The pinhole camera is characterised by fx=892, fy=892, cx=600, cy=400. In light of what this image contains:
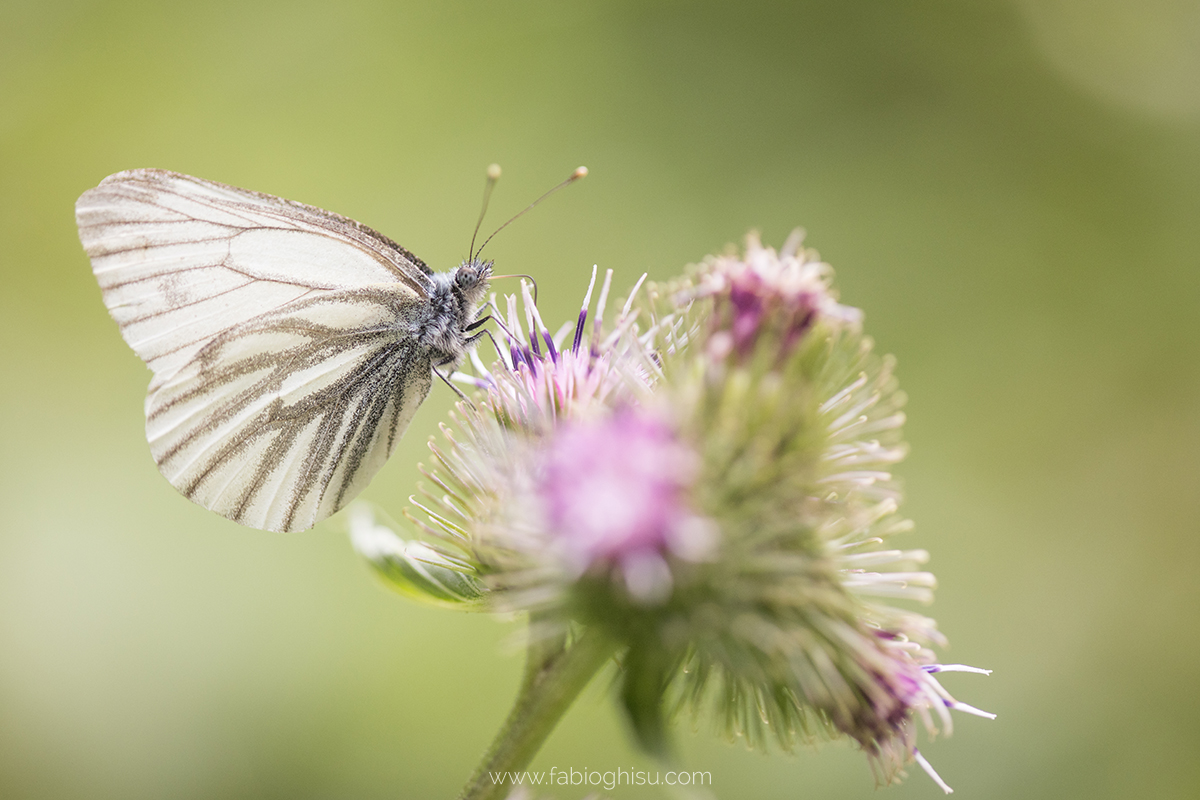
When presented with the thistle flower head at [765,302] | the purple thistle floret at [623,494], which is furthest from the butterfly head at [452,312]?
the purple thistle floret at [623,494]

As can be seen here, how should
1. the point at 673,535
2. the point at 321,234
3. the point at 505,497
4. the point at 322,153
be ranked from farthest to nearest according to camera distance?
1. the point at 322,153
2. the point at 321,234
3. the point at 505,497
4. the point at 673,535

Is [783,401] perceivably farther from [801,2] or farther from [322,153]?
[801,2]

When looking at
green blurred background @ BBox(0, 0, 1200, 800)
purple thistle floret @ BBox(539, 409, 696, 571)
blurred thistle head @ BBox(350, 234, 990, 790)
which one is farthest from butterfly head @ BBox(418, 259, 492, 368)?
green blurred background @ BBox(0, 0, 1200, 800)

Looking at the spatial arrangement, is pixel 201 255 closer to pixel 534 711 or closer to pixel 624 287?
pixel 534 711

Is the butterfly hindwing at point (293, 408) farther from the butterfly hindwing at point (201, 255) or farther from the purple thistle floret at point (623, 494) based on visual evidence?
the purple thistle floret at point (623, 494)

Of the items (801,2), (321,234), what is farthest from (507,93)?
(321,234)

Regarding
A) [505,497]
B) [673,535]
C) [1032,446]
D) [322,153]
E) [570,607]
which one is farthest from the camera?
[322,153]

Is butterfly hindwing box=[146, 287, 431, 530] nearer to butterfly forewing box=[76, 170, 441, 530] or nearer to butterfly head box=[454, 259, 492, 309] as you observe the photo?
butterfly forewing box=[76, 170, 441, 530]
